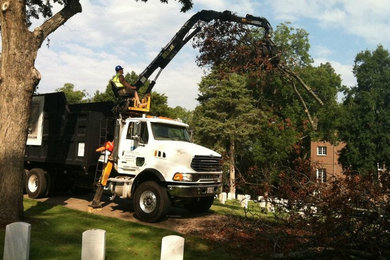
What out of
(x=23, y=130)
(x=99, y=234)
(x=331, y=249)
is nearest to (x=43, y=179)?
(x=23, y=130)

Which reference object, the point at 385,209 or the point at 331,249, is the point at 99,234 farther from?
the point at 385,209

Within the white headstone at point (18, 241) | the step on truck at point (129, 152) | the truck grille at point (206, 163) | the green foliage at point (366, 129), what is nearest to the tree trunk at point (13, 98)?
the step on truck at point (129, 152)

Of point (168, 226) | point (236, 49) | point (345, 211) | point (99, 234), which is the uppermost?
point (236, 49)

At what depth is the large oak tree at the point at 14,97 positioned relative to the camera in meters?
7.91

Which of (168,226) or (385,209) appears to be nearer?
(385,209)

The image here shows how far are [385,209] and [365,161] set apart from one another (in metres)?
36.7

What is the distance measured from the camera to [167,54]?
12.1 metres

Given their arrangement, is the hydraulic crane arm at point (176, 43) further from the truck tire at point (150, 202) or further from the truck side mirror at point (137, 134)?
the truck tire at point (150, 202)

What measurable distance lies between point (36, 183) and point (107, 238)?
248 inches

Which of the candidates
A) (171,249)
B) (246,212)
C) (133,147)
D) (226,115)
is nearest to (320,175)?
(246,212)

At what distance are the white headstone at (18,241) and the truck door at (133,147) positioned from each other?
5.20 m

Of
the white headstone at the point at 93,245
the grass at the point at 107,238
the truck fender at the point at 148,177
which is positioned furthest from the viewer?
the truck fender at the point at 148,177

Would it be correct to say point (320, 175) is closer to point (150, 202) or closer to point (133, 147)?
point (150, 202)

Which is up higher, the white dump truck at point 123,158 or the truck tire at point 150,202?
the white dump truck at point 123,158
